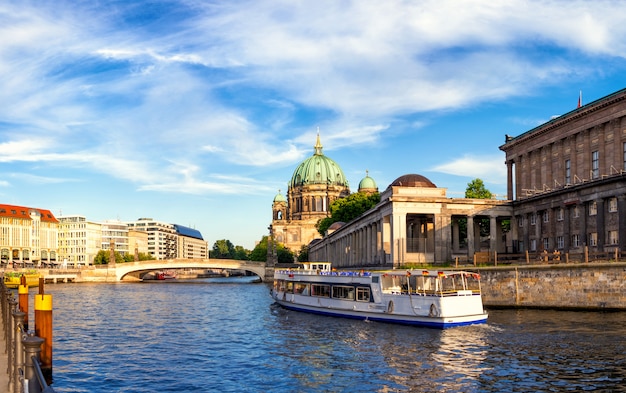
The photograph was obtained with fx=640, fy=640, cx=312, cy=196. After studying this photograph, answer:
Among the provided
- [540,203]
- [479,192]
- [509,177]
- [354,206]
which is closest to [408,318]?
[540,203]

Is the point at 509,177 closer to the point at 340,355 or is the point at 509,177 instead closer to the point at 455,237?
A: the point at 455,237

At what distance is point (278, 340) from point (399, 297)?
10498mm

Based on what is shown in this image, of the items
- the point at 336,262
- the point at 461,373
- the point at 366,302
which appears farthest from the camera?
the point at 336,262

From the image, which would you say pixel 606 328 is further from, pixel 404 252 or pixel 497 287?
pixel 404 252

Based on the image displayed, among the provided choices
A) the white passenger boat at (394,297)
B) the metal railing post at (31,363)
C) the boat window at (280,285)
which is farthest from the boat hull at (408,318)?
the metal railing post at (31,363)

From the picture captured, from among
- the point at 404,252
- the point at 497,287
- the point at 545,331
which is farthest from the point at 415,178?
the point at 545,331

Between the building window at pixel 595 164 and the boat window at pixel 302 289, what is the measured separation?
35.9 meters

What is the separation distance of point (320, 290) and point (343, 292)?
13.8 feet

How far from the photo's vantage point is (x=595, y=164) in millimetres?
72438

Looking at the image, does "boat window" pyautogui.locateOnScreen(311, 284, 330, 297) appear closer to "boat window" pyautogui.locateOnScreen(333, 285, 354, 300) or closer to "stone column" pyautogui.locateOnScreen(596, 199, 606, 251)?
"boat window" pyautogui.locateOnScreen(333, 285, 354, 300)

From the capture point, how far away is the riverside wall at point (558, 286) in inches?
1943

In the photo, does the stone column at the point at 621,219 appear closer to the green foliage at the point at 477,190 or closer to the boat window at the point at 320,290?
the boat window at the point at 320,290

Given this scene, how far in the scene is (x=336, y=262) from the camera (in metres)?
139

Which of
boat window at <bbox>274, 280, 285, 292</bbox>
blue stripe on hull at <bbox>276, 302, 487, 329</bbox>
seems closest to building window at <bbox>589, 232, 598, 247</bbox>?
blue stripe on hull at <bbox>276, 302, 487, 329</bbox>
